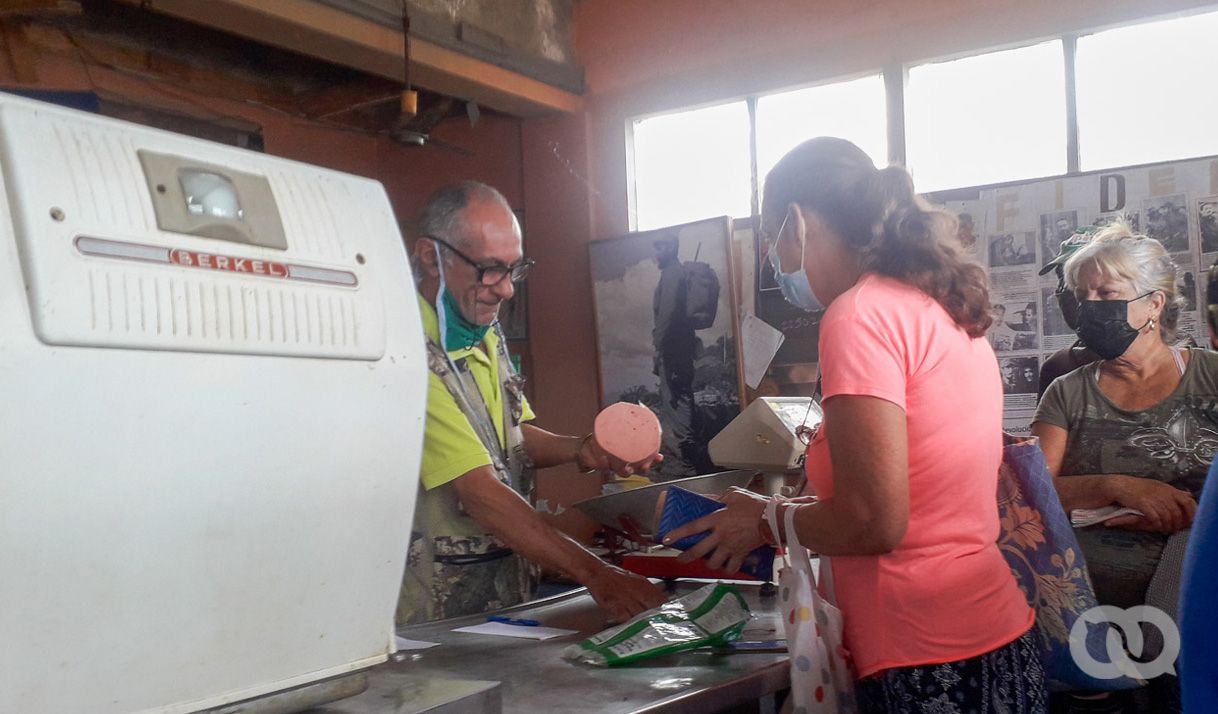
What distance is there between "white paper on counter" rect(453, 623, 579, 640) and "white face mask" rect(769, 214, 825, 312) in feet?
2.25

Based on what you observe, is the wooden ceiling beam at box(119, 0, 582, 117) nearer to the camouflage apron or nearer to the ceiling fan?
the ceiling fan

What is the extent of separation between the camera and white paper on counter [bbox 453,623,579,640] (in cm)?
177

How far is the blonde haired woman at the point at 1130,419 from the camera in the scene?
7.75 ft

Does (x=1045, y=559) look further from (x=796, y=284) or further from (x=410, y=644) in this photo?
(x=410, y=644)

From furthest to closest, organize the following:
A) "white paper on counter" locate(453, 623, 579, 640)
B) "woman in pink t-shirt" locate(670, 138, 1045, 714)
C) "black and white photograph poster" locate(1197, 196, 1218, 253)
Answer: "black and white photograph poster" locate(1197, 196, 1218, 253) → "white paper on counter" locate(453, 623, 579, 640) → "woman in pink t-shirt" locate(670, 138, 1045, 714)

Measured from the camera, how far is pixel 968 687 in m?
1.41

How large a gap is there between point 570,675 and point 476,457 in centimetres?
53

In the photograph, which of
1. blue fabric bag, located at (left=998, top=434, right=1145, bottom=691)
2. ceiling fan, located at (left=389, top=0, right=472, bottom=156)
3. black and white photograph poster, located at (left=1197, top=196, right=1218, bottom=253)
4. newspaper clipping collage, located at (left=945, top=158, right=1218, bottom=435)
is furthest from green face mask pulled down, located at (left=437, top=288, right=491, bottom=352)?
black and white photograph poster, located at (left=1197, top=196, right=1218, bottom=253)

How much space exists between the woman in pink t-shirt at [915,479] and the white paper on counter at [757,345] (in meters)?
2.73

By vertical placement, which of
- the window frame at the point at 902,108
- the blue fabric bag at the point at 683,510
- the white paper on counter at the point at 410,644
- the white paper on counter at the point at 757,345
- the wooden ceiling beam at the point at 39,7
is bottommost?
the white paper on counter at the point at 410,644

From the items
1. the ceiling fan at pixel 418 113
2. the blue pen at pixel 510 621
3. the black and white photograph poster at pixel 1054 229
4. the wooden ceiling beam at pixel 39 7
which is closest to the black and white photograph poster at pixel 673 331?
the ceiling fan at pixel 418 113

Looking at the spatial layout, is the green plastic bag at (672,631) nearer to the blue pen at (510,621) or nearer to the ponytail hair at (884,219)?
the blue pen at (510,621)

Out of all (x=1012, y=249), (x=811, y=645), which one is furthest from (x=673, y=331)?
(x=811, y=645)
